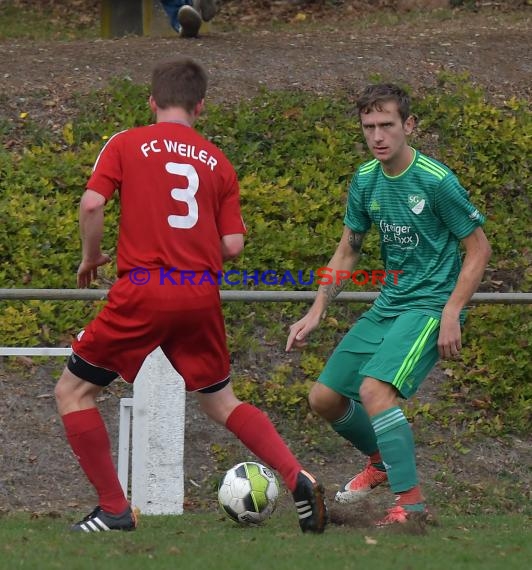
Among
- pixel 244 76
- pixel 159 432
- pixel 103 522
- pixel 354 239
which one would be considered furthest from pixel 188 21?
pixel 103 522

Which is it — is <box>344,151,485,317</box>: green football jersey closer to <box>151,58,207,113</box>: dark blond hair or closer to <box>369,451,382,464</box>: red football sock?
<box>369,451,382,464</box>: red football sock

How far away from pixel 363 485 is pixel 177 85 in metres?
2.22

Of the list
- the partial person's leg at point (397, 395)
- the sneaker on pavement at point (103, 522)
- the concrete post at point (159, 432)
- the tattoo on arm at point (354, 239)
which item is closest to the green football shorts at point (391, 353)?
the partial person's leg at point (397, 395)

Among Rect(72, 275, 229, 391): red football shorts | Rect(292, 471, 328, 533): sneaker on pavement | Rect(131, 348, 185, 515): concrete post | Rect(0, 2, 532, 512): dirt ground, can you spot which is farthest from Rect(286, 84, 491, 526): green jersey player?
Rect(0, 2, 532, 512): dirt ground

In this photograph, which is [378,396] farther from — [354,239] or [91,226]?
[91,226]

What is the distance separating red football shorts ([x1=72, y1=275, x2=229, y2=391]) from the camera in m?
5.26

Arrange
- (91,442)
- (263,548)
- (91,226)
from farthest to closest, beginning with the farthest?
(91,442), (91,226), (263,548)

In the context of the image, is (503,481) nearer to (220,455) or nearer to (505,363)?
(505,363)

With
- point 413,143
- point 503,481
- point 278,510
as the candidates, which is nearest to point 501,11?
point 413,143

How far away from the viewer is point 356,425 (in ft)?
20.0

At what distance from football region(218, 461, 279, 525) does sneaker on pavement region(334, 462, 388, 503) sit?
538 millimetres

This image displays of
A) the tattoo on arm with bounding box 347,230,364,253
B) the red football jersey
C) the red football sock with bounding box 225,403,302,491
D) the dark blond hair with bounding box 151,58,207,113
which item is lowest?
the red football sock with bounding box 225,403,302,491

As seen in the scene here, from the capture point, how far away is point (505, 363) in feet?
28.9

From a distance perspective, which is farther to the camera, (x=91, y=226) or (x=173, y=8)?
(x=173, y=8)
